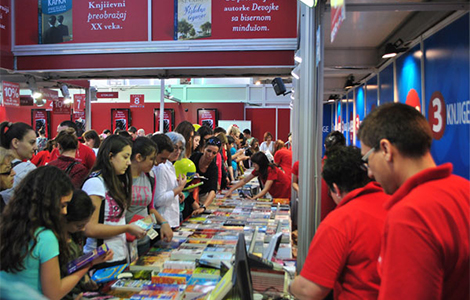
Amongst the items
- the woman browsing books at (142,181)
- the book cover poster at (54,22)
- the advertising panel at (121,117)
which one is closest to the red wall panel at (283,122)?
the advertising panel at (121,117)

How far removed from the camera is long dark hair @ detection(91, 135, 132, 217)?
8.04 ft

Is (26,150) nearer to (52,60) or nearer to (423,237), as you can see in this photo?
(52,60)

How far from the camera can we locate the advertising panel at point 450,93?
3.79 metres

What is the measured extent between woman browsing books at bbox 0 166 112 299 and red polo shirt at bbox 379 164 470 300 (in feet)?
4.57

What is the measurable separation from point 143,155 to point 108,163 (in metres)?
0.34

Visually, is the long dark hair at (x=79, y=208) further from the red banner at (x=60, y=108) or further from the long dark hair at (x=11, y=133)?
the red banner at (x=60, y=108)

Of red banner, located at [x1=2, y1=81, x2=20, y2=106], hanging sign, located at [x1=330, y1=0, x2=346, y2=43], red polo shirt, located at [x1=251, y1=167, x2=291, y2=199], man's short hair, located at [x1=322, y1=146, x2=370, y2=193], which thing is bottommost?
red polo shirt, located at [x1=251, y1=167, x2=291, y2=199]

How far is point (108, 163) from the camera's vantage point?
2480mm

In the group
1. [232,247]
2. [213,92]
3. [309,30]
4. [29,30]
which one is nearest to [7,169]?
[232,247]

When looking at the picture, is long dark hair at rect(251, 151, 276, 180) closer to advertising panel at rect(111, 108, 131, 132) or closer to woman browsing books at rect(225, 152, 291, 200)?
woman browsing books at rect(225, 152, 291, 200)

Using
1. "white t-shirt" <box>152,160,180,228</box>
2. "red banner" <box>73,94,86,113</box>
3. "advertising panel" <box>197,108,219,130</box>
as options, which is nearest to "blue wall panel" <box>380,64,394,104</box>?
"white t-shirt" <box>152,160,180,228</box>

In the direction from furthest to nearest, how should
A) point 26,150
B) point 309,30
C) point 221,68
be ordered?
point 221,68 < point 26,150 < point 309,30

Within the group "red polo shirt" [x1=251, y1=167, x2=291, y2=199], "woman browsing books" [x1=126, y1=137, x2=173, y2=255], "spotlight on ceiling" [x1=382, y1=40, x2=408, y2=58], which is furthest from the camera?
"spotlight on ceiling" [x1=382, y1=40, x2=408, y2=58]

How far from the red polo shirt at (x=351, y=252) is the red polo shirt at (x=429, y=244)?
0.51 metres
